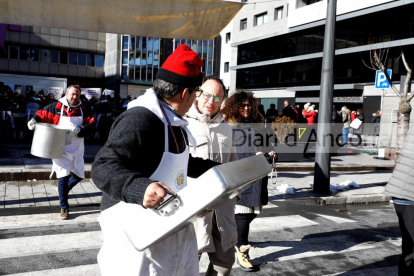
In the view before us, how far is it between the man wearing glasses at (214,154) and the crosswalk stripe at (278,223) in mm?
2320

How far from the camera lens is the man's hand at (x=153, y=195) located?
5.37ft

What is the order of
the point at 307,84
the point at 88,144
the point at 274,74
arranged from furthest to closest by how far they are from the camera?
the point at 274,74 < the point at 307,84 < the point at 88,144

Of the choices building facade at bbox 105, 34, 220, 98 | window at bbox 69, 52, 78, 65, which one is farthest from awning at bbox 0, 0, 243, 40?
building facade at bbox 105, 34, 220, 98

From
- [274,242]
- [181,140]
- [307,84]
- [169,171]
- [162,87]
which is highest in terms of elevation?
[307,84]

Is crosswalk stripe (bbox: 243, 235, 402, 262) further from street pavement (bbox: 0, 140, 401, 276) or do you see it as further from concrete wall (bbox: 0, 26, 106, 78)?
concrete wall (bbox: 0, 26, 106, 78)

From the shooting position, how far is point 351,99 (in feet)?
119

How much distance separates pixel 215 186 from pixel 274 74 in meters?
46.2

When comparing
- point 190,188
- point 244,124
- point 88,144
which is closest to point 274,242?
point 244,124

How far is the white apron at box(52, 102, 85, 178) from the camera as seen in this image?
580cm

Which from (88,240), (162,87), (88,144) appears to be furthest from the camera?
(88,144)

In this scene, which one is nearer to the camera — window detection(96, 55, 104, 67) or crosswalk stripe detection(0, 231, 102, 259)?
crosswalk stripe detection(0, 231, 102, 259)

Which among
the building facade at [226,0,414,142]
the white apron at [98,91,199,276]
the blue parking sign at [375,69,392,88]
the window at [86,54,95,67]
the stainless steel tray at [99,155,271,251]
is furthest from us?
the window at [86,54,95,67]

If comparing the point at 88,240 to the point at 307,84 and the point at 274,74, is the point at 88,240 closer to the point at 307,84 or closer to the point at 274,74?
the point at 307,84

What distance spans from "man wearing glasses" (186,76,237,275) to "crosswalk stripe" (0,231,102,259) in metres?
1.97
